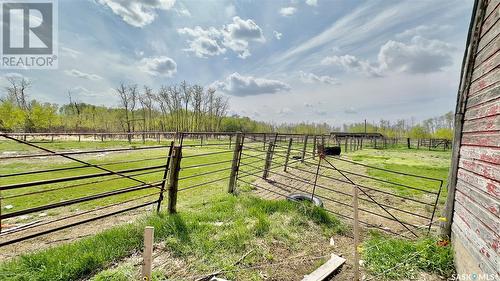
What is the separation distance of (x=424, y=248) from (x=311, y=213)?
1878mm

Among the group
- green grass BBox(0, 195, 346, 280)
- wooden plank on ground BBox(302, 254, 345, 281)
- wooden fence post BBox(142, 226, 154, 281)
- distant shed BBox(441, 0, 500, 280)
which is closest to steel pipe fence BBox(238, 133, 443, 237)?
distant shed BBox(441, 0, 500, 280)

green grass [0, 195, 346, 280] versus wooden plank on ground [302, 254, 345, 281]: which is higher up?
green grass [0, 195, 346, 280]

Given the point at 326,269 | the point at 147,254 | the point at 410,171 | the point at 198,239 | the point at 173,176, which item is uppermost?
the point at 173,176

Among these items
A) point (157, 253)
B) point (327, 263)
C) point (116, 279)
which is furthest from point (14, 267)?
point (327, 263)

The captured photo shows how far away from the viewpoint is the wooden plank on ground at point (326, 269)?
3020mm

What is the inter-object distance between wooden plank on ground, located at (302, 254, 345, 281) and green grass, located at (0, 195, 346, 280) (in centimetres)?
60

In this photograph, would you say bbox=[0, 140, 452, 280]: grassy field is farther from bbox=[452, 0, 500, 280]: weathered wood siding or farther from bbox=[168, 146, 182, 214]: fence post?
bbox=[452, 0, 500, 280]: weathered wood siding

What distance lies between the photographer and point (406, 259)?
339 centimetres

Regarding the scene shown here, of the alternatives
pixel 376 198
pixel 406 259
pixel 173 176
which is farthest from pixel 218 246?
pixel 376 198

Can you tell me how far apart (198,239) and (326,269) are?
1932 millimetres

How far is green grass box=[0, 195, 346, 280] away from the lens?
9.21 ft

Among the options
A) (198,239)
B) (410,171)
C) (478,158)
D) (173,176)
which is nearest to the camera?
(478,158)

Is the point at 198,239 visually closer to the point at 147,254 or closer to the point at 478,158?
the point at 147,254

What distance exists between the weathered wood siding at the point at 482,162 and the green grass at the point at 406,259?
0.26 metres
